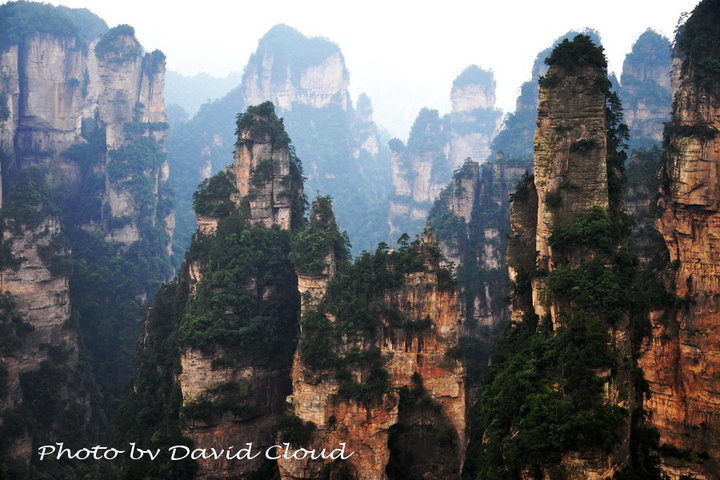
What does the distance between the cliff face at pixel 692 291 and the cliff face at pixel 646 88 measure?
134ft

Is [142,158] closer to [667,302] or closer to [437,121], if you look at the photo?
[437,121]

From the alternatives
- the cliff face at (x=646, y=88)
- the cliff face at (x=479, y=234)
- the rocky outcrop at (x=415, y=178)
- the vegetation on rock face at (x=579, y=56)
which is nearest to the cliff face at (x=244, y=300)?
the vegetation on rock face at (x=579, y=56)

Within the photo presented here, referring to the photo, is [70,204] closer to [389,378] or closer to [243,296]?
[243,296]

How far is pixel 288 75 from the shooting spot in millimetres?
124875

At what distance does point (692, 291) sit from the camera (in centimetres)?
2662

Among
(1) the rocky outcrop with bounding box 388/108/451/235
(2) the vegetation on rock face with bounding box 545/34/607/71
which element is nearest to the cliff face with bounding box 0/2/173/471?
(2) the vegetation on rock face with bounding box 545/34/607/71

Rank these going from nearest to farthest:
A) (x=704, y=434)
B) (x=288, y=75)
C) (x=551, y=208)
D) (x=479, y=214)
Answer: (x=551, y=208) → (x=704, y=434) → (x=479, y=214) → (x=288, y=75)

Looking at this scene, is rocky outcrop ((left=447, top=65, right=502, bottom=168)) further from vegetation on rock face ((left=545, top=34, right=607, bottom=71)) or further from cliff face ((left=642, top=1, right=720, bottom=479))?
vegetation on rock face ((left=545, top=34, right=607, bottom=71))

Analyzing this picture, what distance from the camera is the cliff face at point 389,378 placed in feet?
97.5

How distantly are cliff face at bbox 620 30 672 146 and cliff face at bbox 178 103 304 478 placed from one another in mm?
38331

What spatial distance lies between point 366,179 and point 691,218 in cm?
10296

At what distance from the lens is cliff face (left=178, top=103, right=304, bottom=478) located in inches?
1331

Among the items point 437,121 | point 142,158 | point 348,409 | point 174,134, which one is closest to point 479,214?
point 142,158

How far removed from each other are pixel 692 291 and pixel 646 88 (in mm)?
49904
